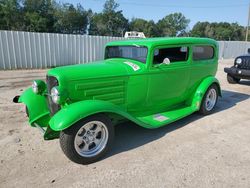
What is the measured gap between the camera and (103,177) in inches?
107

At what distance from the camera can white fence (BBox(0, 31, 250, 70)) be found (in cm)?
988

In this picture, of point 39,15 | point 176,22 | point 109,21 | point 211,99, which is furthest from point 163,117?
point 176,22

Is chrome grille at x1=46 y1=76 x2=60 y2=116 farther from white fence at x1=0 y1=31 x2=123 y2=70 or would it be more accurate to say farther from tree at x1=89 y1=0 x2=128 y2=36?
tree at x1=89 y1=0 x2=128 y2=36

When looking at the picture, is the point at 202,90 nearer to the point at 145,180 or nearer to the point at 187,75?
the point at 187,75

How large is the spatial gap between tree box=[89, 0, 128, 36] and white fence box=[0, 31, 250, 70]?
43.1 metres

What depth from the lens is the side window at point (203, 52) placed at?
4.57m

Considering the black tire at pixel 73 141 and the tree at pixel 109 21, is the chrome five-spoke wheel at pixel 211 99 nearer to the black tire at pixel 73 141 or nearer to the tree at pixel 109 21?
the black tire at pixel 73 141

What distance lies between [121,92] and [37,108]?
1463 mm

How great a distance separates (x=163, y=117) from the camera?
402 cm

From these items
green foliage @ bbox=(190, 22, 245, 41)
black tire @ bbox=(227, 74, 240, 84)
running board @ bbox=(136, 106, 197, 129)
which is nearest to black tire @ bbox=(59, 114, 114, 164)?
running board @ bbox=(136, 106, 197, 129)

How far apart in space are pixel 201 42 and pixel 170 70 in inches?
47.3

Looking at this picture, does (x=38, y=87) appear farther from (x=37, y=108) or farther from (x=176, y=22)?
(x=176, y=22)

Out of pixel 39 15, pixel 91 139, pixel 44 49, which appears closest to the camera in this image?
pixel 91 139

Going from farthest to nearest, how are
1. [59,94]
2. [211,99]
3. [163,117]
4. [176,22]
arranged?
[176,22] → [211,99] → [163,117] → [59,94]
